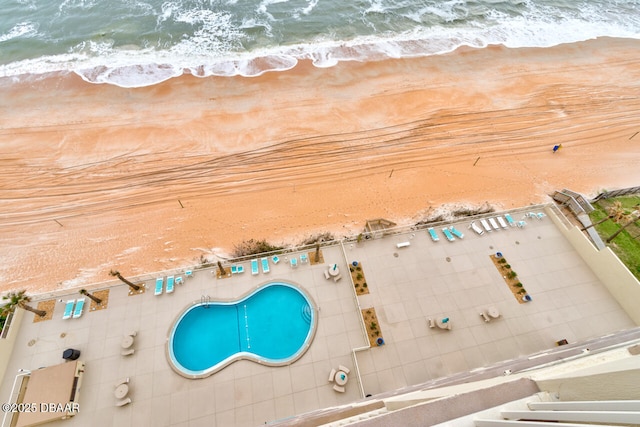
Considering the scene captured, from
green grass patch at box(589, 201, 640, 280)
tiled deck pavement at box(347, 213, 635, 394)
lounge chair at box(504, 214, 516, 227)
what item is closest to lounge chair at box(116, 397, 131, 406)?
tiled deck pavement at box(347, 213, 635, 394)

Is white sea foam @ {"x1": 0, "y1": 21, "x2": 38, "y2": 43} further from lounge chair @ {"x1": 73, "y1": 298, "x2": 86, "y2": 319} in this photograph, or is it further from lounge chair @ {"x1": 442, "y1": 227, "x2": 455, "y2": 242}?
lounge chair @ {"x1": 442, "y1": 227, "x2": 455, "y2": 242}

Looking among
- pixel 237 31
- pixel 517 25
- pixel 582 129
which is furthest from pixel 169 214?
pixel 517 25

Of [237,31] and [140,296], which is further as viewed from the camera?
[237,31]

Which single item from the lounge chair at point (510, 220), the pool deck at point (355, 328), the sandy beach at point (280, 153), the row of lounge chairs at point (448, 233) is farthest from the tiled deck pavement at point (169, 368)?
the lounge chair at point (510, 220)

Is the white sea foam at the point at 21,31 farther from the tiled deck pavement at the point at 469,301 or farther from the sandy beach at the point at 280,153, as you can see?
the tiled deck pavement at the point at 469,301

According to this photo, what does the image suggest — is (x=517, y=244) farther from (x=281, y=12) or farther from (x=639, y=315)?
(x=281, y=12)

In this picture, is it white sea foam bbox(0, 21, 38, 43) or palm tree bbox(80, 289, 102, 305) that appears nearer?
palm tree bbox(80, 289, 102, 305)

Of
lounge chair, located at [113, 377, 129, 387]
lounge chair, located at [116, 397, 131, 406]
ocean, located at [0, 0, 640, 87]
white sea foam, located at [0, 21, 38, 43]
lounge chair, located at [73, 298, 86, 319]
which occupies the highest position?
white sea foam, located at [0, 21, 38, 43]
